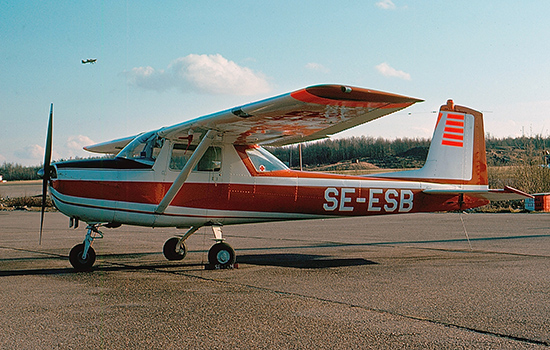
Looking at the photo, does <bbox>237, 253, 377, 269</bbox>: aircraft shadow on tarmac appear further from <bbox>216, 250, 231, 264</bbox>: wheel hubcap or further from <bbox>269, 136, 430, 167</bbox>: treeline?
<bbox>269, 136, 430, 167</bbox>: treeline

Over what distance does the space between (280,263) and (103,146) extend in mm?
5570

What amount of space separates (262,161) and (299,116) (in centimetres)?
171

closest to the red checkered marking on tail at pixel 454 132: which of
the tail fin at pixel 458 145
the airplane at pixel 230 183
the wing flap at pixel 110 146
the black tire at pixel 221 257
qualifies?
the tail fin at pixel 458 145

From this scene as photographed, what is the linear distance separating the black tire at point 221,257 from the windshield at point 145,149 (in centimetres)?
175

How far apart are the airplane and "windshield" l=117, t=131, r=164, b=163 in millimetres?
16

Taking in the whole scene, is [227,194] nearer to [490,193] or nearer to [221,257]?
[221,257]

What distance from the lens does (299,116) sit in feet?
22.7

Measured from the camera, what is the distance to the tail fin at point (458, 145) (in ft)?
31.7

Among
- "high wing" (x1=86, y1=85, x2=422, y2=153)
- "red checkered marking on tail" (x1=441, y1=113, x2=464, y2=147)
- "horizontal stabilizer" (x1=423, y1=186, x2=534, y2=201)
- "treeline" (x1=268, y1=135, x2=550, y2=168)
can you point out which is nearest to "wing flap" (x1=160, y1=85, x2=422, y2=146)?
"high wing" (x1=86, y1=85, x2=422, y2=153)

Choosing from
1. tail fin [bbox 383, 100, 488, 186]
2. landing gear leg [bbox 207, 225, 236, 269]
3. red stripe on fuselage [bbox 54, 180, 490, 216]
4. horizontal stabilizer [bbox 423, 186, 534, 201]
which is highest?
tail fin [bbox 383, 100, 488, 186]

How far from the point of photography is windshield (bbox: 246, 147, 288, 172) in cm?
832

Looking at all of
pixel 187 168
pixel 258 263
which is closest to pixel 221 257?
pixel 258 263

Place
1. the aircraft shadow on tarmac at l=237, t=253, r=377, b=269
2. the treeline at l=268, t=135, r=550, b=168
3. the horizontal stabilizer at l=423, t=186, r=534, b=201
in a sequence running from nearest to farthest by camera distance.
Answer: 1. the aircraft shadow on tarmac at l=237, t=253, r=377, b=269
2. the horizontal stabilizer at l=423, t=186, r=534, b=201
3. the treeline at l=268, t=135, r=550, b=168

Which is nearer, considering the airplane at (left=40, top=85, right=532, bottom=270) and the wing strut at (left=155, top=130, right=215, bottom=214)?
the airplane at (left=40, top=85, right=532, bottom=270)
